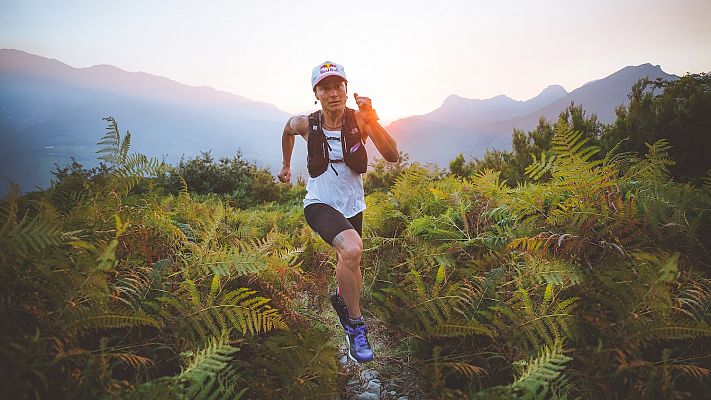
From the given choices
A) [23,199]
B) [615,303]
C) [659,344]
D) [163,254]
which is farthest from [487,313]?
[23,199]

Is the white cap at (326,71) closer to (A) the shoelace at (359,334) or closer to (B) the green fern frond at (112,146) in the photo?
(B) the green fern frond at (112,146)

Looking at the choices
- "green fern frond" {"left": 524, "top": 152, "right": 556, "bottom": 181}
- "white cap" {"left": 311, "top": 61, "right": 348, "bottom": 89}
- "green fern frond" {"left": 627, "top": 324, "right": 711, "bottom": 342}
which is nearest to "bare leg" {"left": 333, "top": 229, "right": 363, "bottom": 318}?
"white cap" {"left": 311, "top": 61, "right": 348, "bottom": 89}

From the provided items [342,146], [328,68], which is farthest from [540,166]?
[328,68]

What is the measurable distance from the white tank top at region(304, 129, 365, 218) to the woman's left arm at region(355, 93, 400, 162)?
15.3 inches

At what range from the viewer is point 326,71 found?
3881 mm

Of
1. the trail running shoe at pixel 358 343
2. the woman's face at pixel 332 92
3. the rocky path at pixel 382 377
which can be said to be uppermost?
the woman's face at pixel 332 92

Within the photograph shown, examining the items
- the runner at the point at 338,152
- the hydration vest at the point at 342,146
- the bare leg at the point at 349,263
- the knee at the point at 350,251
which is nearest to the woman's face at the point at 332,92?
the runner at the point at 338,152

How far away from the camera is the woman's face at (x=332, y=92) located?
393 cm

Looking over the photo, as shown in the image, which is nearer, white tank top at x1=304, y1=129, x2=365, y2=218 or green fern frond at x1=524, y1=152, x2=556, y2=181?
white tank top at x1=304, y1=129, x2=365, y2=218

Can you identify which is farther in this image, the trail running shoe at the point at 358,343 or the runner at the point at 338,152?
the runner at the point at 338,152

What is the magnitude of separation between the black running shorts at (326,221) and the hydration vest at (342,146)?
1.32 ft

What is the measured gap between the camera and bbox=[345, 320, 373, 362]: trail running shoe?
3406 mm

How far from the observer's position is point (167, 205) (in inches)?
169

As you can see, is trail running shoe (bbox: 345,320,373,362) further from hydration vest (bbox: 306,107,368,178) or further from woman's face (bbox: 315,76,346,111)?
woman's face (bbox: 315,76,346,111)
